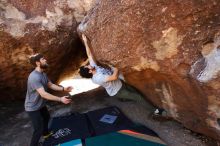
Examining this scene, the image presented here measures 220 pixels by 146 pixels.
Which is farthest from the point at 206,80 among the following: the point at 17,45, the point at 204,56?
the point at 17,45

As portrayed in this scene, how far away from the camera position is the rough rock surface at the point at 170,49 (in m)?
4.51

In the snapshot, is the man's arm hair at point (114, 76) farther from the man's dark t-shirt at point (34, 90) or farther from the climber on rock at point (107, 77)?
the man's dark t-shirt at point (34, 90)

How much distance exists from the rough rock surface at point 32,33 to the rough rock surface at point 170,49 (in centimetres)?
169

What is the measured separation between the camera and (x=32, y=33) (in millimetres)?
6875

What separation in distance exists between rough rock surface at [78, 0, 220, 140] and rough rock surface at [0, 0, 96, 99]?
5.56 feet

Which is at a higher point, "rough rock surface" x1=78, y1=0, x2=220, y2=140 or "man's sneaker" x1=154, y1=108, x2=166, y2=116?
"rough rock surface" x1=78, y1=0, x2=220, y2=140

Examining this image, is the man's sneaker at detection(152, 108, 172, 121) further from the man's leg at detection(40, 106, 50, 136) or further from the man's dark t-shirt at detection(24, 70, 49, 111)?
the man's dark t-shirt at detection(24, 70, 49, 111)

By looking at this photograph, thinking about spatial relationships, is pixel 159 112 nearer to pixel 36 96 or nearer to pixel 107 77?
pixel 107 77

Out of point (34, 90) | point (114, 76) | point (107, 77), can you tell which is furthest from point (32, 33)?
point (114, 76)

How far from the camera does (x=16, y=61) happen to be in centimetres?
707

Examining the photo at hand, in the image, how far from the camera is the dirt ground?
523cm

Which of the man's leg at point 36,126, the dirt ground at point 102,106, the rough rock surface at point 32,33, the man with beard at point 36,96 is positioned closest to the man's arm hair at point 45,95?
the man with beard at point 36,96

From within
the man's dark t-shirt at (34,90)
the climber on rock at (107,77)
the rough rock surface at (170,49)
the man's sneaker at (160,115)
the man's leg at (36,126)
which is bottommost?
the man's leg at (36,126)

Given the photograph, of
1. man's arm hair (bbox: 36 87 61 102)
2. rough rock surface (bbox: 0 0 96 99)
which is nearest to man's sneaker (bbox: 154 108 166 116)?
man's arm hair (bbox: 36 87 61 102)
